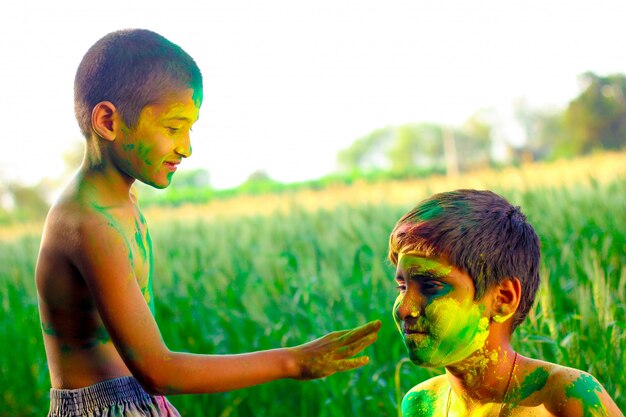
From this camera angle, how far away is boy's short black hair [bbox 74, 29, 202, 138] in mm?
2172

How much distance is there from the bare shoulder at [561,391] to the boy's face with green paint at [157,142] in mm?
1068

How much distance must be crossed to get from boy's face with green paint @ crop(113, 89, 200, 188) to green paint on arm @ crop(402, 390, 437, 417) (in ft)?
2.96

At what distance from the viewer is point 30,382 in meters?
5.58

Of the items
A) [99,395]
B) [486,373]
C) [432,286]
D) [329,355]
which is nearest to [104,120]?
[99,395]

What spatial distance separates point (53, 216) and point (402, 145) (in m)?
47.3

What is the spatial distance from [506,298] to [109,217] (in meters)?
1.05

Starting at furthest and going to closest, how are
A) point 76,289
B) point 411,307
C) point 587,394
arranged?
point 76,289 < point 411,307 < point 587,394

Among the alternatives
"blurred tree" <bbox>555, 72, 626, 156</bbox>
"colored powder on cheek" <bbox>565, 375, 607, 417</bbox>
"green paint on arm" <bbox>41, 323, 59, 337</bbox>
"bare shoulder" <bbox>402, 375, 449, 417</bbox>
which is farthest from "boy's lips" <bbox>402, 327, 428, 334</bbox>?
"blurred tree" <bbox>555, 72, 626, 156</bbox>

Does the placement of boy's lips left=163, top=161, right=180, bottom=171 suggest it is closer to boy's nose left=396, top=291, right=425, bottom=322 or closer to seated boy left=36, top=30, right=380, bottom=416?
seated boy left=36, top=30, right=380, bottom=416

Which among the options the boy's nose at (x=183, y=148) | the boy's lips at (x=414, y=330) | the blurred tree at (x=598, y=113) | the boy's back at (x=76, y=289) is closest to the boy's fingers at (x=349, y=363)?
the boy's lips at (x=414, y=330)

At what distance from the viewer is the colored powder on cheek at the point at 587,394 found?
1.92 meters

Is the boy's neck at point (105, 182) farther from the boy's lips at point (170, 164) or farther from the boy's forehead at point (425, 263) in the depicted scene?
the boy's forehead at point (425, 263)

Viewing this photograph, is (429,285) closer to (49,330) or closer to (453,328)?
(453,328)

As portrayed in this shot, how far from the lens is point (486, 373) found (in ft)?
6.79
